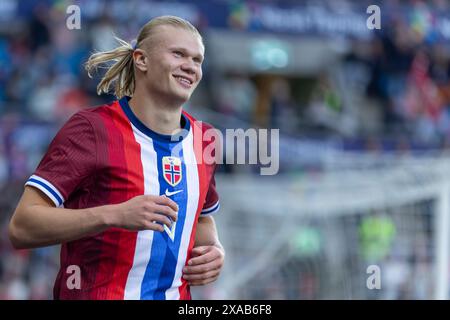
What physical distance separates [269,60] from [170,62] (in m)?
13.6

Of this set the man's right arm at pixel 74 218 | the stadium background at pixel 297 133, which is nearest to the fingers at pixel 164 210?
the man's right arm at pixel 74 218

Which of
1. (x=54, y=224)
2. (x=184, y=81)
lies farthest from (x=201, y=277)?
(x=184, y=81)

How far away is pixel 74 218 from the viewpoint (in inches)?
148

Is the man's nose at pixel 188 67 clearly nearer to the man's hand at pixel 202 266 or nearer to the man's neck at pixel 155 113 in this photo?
the man's neck at pixel 155 113

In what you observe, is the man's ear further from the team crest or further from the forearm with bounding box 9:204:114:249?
the forearm with bounding box 9:204:114:249

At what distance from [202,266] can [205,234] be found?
0.29 m

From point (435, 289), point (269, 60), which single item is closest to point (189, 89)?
point (435, 289)

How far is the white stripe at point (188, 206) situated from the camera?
412cm

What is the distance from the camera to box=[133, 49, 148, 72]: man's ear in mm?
4211

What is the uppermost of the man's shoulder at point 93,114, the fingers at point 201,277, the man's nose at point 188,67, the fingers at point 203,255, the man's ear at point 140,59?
the man's ear at point 140,59

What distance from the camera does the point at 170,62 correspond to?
4.11 meters

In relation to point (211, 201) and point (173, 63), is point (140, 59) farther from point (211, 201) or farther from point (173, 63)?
point (211, 201)

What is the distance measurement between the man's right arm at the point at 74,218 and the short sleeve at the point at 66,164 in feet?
0.15

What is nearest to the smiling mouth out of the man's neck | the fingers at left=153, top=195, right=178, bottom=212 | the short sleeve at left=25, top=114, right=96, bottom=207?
the man's neck
